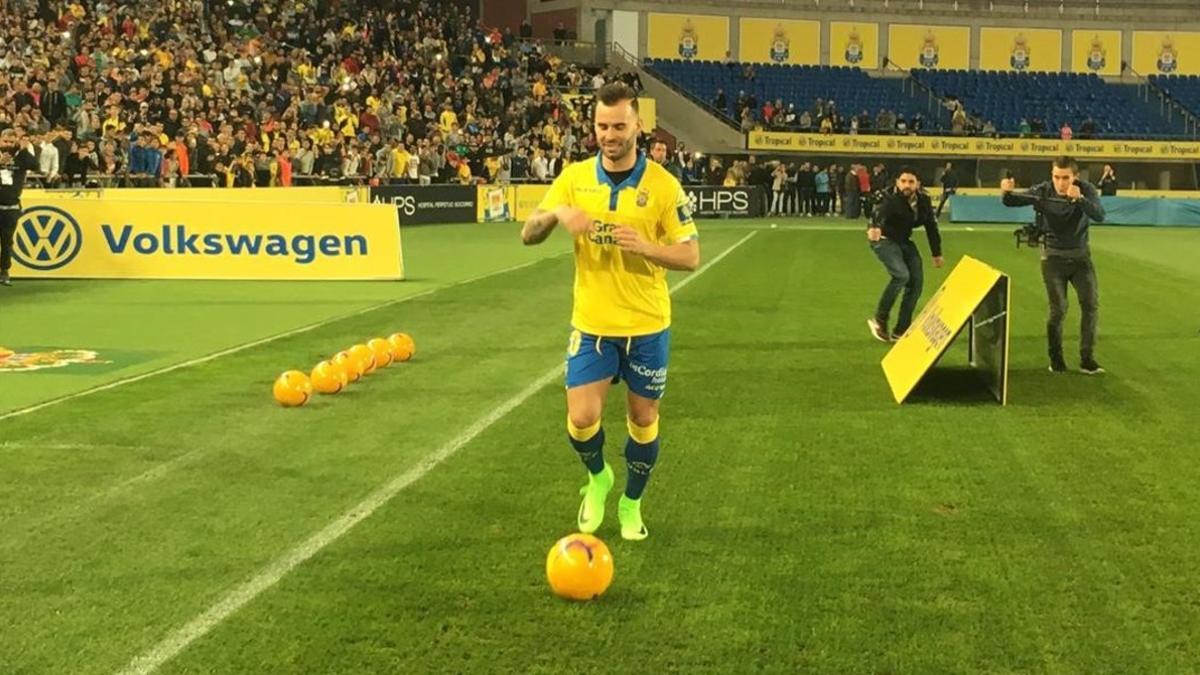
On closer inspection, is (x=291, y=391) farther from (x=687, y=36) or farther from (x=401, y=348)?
(x=687, y=36)

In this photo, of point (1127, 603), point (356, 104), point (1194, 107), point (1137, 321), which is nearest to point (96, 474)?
point (1127, 603)

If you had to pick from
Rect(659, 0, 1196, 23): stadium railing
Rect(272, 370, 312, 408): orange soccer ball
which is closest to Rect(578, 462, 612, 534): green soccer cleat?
Rect(272, 370, 312, 408): orange soccer ball

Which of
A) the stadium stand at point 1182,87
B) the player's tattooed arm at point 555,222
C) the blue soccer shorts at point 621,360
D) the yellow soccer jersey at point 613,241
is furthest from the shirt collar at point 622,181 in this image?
the stadium stand at point 1182,87

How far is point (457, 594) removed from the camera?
5836 mm

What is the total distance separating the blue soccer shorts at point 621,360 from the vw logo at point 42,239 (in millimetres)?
16155

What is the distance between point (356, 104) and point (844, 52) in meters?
29.1

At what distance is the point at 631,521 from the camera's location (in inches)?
268

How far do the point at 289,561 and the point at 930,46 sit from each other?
58006 mm

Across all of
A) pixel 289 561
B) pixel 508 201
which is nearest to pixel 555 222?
pixel 289 561

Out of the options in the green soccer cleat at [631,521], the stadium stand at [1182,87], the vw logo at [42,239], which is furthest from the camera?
the stadium stand at [1182,87]

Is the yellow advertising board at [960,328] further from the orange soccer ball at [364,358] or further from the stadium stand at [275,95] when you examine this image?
the stadium stand at [275,95]

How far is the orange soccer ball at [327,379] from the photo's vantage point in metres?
10.8

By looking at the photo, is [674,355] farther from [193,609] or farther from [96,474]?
[193,609]

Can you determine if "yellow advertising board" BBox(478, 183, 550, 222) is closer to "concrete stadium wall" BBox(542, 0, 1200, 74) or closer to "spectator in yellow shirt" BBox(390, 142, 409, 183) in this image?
"spectator in yellow shirt" BBox(390, 142, 409, 183)
